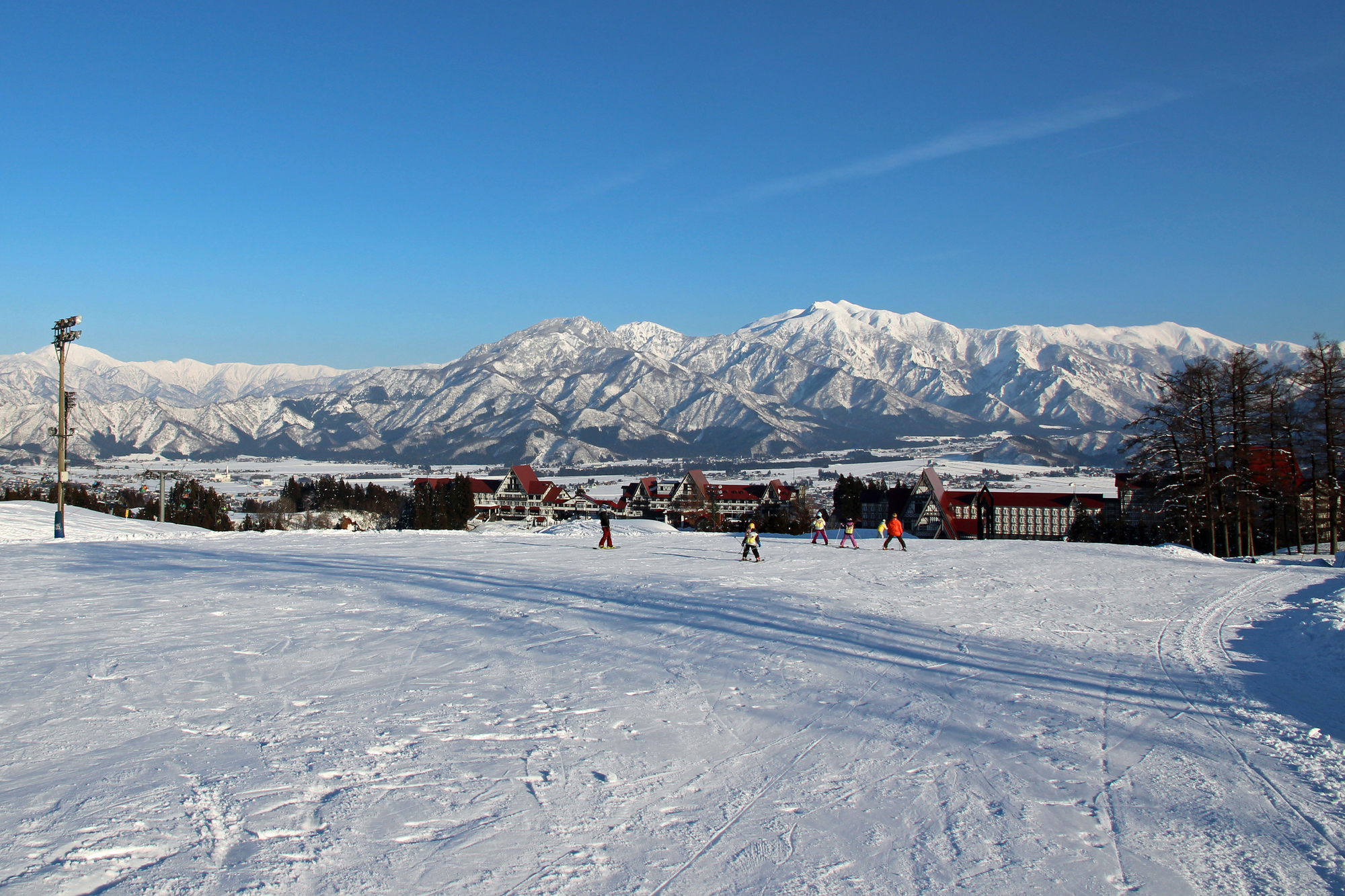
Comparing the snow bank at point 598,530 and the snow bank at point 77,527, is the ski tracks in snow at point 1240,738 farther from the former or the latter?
the snow bank at point 77,527

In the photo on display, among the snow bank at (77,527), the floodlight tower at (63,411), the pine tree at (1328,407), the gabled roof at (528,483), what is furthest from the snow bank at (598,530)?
the gabled roof at (528,483)

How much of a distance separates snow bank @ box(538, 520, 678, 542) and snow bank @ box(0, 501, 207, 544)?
15.5m

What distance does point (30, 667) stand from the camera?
10070mm

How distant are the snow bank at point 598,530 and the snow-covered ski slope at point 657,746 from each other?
61.6 feet

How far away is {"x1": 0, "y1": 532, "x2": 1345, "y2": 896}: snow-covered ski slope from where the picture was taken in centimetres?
536

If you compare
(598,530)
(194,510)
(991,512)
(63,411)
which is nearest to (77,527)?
(63,411)

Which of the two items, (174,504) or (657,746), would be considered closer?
(657,746)

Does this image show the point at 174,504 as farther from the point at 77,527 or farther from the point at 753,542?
the point at 753,542

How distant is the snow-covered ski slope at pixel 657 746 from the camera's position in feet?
17.6

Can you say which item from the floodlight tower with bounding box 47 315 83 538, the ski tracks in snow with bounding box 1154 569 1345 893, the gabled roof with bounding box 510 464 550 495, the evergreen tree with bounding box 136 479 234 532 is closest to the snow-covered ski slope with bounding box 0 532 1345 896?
the ski tracks in snow with bounding box 1154 569 1345 893

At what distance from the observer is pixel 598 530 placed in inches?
1444

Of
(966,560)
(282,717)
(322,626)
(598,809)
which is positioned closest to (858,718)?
(598,809)

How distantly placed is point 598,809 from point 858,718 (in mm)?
3697

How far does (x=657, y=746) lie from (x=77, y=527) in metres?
36.2
